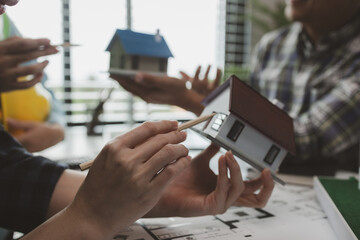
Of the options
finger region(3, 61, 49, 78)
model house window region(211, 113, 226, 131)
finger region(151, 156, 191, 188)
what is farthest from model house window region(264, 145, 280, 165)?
finger region(3, 61, 49, 78)

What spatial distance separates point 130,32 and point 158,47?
2.8 inches

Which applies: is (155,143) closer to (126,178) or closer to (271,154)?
(126,178)

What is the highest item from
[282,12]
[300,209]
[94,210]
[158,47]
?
[282,12]

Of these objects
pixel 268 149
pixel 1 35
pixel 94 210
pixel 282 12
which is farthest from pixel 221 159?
pixel 282 12

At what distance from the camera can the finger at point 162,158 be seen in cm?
42

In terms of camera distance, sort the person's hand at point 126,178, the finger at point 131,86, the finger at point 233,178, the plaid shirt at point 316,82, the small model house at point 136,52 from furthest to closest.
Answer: the plaid shirt at point 316,82 < the finger at point 131,86 < the small model house at point 136,52 < the finger at point 233,178 < the person's hand at point 126,178

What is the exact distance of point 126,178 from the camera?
405 millimetres

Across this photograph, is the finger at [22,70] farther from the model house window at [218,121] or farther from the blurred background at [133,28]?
the model house window at [218,121]

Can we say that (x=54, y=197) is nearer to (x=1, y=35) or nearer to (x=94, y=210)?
(x=94, y=210)

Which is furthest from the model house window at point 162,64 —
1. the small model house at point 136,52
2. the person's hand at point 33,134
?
the person's hand at point 33,134

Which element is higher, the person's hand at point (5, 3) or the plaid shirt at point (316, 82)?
the person's hand at point (5, 3)

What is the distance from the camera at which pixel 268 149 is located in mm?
620

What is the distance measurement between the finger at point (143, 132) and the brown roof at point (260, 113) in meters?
0.15

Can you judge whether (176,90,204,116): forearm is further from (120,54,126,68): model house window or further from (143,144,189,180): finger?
(143,144,189,180): finger
